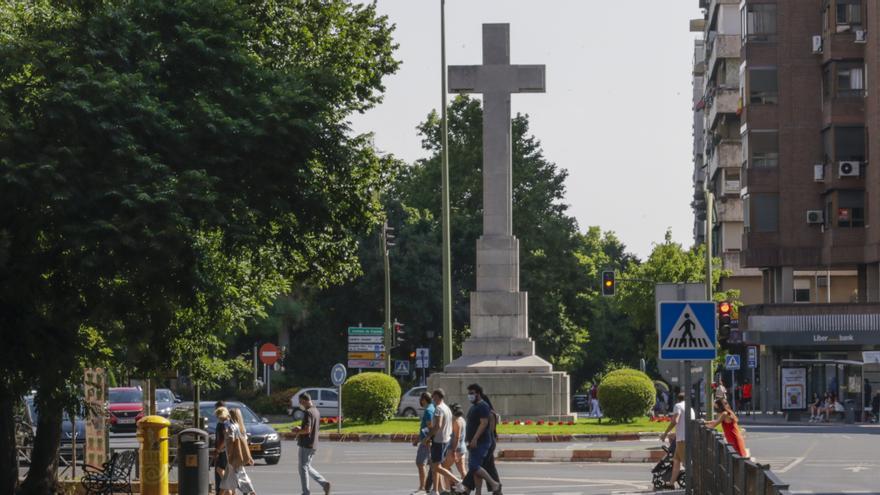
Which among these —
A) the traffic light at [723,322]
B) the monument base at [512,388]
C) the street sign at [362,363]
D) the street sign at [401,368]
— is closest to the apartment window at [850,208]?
the street sign at [401,368]

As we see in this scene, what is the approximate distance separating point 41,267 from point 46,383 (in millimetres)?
1805

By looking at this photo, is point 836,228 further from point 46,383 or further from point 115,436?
point 46,383

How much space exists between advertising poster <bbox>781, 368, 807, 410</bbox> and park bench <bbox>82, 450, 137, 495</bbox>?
1784 inches

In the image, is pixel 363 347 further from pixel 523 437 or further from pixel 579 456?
pixel 579 456

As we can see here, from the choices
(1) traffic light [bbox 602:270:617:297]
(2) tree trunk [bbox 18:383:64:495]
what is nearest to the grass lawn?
(1) traffic light [bbox 602:270:617:297]

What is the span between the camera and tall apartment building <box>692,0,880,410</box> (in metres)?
73.9

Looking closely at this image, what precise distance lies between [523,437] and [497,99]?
933cm

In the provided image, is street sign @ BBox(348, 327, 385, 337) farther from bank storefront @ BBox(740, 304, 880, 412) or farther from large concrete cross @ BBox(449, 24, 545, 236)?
bank storefront @ BBox(740, 304, 880, 412)

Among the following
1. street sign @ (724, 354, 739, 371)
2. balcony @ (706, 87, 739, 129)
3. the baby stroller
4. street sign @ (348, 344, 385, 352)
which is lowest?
street sign @ (724, 354, 739, 371)

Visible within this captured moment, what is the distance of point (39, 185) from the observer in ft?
69.9

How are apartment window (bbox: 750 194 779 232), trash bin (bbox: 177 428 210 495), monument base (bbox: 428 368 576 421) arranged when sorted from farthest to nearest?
apartment window (bbox: 750 194 779 232), monument base (bbox: 428 368 576 421), trash bin (bbox: 177 428 210 495)

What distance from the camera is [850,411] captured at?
66.4 meters

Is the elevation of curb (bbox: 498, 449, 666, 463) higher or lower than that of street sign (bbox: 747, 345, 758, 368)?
lower

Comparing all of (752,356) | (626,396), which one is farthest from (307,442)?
(752,356)
